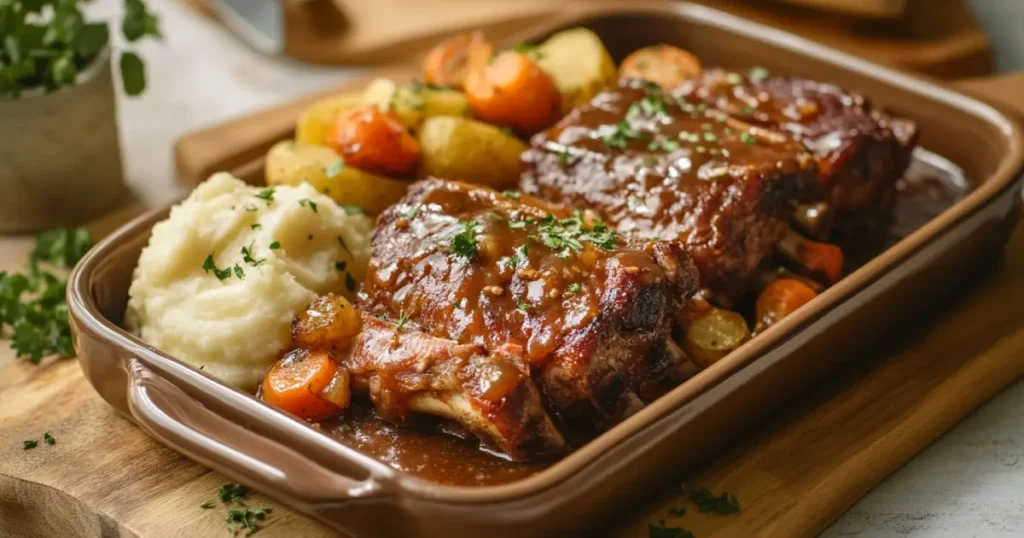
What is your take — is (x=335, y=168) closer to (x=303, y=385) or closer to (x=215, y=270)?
(x=215, y=270)

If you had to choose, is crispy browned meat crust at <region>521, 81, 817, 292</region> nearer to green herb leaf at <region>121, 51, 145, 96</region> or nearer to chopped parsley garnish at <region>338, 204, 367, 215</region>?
chopped parsley garnish at <region>338, 204, 367, 215</region>

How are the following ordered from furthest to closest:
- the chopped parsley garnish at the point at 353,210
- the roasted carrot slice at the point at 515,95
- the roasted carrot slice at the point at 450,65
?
the roasted carrot slice at the point at 450,65
the roasted carrot slice at the point at 515,95
the chopped parsley garnish at the point at 353,210

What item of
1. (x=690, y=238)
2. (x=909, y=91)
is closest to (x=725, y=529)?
(x=690, y=238)

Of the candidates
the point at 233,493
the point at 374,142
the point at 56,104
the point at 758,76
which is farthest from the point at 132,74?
the point at 758,76

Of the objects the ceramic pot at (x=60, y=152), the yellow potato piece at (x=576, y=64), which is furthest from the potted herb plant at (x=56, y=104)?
the yellow potato piece at (x=576, y=64)

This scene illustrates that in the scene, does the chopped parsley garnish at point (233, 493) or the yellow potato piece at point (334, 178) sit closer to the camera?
the chopped parsley garnish at point (233, 493)

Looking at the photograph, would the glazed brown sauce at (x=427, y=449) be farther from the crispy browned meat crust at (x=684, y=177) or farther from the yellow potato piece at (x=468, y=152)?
the yellow potato piece at (x=468, y=152)

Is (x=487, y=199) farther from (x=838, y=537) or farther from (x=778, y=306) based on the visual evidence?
(x=838, y=537)
